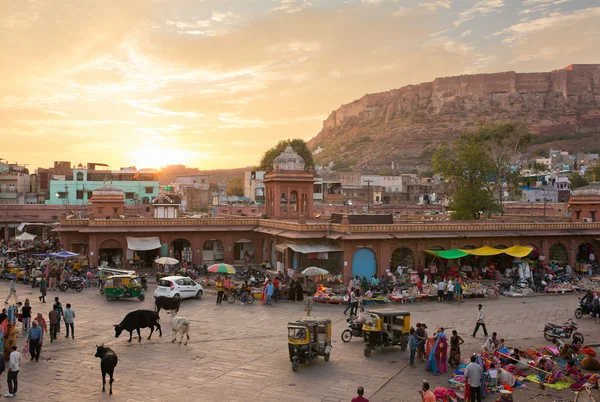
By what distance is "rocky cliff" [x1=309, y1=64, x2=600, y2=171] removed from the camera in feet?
442

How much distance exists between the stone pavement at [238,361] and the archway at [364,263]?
5637 mm

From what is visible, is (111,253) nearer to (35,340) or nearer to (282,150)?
(35,340)

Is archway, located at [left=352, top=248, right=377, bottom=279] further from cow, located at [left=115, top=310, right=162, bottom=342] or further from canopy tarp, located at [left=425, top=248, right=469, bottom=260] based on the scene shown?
cow, located at [left=115, top=310, right=162, bottom=342]

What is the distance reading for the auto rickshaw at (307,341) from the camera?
45.8 feet

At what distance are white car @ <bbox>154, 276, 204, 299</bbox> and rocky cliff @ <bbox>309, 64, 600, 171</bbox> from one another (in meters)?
103

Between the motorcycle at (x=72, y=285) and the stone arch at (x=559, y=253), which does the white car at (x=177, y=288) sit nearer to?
the motorcycle at (x=72, y=285)

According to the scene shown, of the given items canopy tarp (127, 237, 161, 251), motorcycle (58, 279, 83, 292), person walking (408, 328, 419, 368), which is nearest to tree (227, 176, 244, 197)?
canopy tarp (127, 237, 161, 251)

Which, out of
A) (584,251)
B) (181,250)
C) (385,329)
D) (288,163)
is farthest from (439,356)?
(584,251)

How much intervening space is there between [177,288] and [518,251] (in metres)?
17.9

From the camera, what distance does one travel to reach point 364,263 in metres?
27.7

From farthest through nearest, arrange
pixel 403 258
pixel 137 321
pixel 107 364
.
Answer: pixel 403 258 → pixel 137 321 → pixel 107 364

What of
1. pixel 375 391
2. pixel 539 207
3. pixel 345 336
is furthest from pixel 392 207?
pixel 375 391

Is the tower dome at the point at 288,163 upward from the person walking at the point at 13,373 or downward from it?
upward

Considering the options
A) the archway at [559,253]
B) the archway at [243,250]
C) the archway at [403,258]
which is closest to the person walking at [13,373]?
the archway at [403,258]
